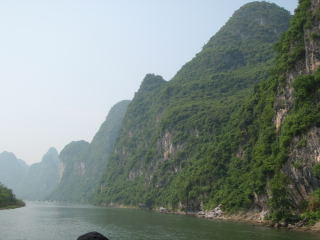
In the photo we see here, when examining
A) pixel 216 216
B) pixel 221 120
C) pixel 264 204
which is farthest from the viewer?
pixel 221 120

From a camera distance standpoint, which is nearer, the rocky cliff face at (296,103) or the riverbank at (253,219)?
the riverbank at (253,219)

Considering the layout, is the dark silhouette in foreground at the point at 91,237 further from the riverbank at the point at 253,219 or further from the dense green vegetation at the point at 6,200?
the dense green vegetation at the point at 6,200

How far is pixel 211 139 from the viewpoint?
124312 millimetres

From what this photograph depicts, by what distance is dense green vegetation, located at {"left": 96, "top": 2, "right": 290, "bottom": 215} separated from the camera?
274 feet

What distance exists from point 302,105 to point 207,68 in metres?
124

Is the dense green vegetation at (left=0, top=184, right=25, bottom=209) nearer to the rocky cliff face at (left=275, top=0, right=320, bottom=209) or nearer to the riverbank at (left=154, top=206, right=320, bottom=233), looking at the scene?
the riverbank at (left=154, top=206, right=320, bottom=233)

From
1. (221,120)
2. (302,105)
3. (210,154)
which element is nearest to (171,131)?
(221,120)

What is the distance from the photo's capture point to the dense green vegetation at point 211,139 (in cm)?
8362

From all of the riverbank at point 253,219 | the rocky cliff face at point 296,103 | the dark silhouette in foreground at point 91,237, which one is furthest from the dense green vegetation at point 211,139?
the dark silhouette in foreground at point 91,237

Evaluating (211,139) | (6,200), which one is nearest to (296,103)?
(211,139)

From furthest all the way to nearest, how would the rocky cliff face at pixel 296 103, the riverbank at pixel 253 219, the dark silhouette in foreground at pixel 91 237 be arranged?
the rocky cliff face at pixel 296 103 → the riverbank at pixel 253 219 → the dark silhouette in foreground at pixel 91 237

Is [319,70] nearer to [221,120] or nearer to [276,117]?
[276,117]

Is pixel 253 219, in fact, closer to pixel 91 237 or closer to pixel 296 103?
pixel 296 103

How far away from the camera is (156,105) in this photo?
650 ft
